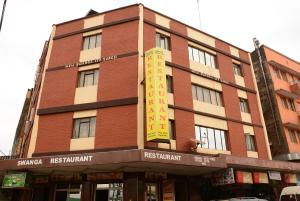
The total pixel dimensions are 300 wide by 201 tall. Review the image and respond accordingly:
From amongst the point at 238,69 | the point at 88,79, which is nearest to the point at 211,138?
the point at 238,69

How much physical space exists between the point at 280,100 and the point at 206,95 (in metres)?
10.9

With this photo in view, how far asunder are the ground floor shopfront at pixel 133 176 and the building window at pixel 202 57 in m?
8.29

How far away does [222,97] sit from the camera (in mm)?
21625

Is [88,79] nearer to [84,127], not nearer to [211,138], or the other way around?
[84,127]

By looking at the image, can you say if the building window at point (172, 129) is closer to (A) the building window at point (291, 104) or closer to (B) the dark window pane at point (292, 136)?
(B) the dark window pane at point (292, 136)

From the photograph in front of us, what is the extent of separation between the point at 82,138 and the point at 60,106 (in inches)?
112

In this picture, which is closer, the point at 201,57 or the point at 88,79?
the point at 88,79

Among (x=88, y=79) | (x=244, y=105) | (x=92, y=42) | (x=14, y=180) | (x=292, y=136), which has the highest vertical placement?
(x=92, y=42)

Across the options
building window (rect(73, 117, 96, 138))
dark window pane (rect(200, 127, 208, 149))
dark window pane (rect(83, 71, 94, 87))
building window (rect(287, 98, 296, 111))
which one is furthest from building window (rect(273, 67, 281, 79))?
building window (rect(73, 117, 96, 138))

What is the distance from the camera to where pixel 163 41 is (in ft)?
67.9

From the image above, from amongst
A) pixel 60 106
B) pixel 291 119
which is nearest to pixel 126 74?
pixel 60 106

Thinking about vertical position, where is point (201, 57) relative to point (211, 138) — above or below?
above

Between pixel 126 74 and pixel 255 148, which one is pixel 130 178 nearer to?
pixel 126 74

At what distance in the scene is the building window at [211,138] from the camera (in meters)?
18.8
